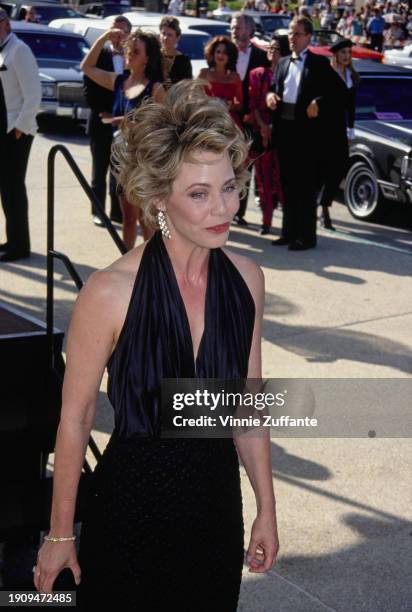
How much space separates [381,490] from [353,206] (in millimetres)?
6909

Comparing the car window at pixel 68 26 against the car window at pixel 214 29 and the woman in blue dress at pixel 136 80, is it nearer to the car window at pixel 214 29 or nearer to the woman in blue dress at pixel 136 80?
the car window at pixel 214 29

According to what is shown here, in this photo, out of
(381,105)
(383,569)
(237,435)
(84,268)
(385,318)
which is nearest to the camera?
(237,435)

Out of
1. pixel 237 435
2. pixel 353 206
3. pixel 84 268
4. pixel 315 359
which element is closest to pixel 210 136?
pixel 237 435

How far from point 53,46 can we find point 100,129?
8185 millimetres

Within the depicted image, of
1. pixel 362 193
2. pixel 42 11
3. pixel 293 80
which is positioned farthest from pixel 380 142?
pixel 42 11

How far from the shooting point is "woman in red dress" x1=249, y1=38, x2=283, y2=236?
10.4 m

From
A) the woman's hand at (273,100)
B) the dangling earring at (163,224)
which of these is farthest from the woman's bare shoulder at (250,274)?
the woman's hand at (273,100)

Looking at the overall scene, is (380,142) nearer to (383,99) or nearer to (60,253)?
(383,99)

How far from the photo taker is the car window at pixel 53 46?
17984 millimetres

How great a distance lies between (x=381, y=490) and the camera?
5.35 m

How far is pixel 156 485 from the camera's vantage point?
2746 mm

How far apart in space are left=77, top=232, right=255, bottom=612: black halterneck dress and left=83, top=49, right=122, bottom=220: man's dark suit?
7.58m

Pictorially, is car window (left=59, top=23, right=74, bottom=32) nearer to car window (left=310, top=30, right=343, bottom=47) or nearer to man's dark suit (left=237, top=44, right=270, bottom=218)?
car window (left=310, top=30, right=343, bottom=47)

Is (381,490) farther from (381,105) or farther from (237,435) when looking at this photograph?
(381,105)
